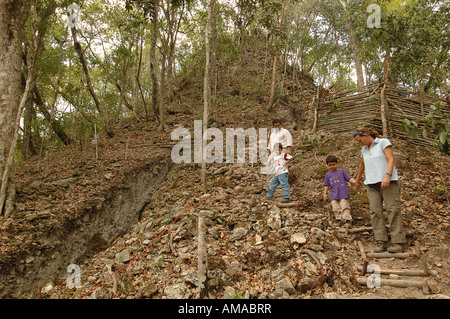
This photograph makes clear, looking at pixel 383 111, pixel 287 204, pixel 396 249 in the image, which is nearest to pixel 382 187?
pixel 396 249

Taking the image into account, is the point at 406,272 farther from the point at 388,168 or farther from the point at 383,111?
the point at 383,111

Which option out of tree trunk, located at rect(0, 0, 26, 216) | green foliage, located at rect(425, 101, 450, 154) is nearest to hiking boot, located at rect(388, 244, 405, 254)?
green foliage, located at rect(425, 101, 450, 154)

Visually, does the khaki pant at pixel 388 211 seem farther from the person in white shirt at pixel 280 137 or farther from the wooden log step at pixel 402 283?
the person in white shirt at pixel 280 137

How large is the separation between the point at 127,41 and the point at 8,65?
817cm

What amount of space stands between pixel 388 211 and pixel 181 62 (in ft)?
46.9

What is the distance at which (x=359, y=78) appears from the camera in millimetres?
12836

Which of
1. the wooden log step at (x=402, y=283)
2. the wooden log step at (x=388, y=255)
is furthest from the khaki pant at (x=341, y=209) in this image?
the wooden log step at (x=402, y=283)

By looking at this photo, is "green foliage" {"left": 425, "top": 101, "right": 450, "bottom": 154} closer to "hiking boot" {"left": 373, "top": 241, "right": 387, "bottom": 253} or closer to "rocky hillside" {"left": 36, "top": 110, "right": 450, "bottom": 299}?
"rocky hillside" {"left": 36, "top": 110, "right": 450, "bottom": 299}

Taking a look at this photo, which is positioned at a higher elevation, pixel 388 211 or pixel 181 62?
pixel 181 62

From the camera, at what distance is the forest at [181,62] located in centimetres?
625

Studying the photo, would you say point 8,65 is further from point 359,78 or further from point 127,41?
point 359,78

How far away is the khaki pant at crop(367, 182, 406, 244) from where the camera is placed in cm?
333

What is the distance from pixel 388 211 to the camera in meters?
3.41

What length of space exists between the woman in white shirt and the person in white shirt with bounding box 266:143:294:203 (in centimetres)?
164
